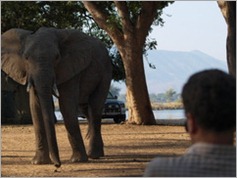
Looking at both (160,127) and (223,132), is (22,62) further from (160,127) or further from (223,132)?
(160,127)

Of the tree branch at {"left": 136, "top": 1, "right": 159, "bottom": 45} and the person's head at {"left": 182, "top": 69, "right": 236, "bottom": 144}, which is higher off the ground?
the tree branch at {"left": 136, "top": 1, "right": 159, "bottom": 45}

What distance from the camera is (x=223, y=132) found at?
109 inches

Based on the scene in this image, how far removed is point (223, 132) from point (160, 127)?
19006mm

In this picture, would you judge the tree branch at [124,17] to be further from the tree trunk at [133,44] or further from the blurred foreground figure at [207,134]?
the blurred foreground figure at [207,134]

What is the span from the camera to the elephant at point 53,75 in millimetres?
10102

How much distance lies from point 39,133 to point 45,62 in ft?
4.62

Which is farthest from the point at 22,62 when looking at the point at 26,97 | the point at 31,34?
the point at 26,97

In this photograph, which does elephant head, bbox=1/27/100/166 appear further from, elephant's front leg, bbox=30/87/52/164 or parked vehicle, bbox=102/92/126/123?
parked vehicle, bbox=102/92/126/123

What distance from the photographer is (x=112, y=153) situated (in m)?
12.9

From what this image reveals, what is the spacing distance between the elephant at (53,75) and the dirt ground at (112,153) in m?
0.33

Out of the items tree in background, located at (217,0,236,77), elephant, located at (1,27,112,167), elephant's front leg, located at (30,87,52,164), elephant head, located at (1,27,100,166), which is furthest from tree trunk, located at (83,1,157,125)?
elephant's front leg, located at (30,87,52,164)

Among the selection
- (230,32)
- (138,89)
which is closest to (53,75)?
(230,32)

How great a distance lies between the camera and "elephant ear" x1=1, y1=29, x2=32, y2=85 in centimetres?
1094

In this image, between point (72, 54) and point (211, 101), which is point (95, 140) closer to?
point (72, 54)
